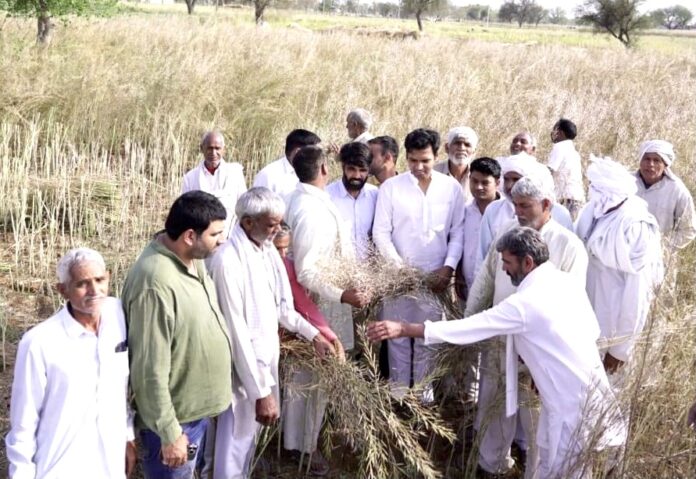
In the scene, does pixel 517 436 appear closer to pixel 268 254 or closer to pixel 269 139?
pixel 268 254

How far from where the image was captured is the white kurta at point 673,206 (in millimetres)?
4719

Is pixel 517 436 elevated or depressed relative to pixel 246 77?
depressed

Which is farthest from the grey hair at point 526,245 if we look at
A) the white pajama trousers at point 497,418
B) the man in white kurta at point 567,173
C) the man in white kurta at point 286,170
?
the man in white kurta at point 567,173

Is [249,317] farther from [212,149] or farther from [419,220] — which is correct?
[212,149]

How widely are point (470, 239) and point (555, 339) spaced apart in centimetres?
135

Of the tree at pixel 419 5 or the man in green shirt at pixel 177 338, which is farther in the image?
the tree at pixel 419 5

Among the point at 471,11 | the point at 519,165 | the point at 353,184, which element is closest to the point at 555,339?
the point at 519,165

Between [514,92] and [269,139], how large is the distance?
4.14 m

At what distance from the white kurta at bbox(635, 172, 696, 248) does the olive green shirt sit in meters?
3.14

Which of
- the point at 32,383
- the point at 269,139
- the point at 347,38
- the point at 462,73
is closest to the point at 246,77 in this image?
the point at 269,139

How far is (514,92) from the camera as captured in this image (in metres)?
10.4

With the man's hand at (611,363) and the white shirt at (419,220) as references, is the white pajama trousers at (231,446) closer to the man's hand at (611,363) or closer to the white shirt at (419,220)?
the white shirt at (419,220)

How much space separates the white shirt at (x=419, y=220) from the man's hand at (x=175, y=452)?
1.83 metres

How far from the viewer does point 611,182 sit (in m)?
3.65
